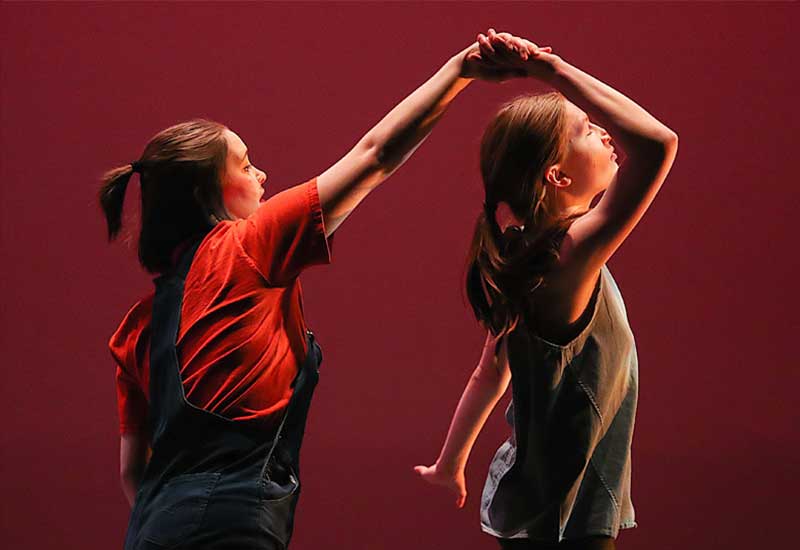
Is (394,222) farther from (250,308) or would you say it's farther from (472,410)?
(250,308)

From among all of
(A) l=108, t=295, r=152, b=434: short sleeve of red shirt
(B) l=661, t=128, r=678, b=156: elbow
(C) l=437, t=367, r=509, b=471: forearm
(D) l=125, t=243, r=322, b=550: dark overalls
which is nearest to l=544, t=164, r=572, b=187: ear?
(B) l=661, t=128, r=678, b=156: elbow

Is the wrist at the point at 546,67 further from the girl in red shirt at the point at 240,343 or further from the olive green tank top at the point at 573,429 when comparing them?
the olive green tank top at the point at 573,429

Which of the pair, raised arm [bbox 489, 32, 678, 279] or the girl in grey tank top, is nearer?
raised arm [bbox 489, 32, 678, 279]

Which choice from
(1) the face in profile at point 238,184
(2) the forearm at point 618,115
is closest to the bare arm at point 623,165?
(2) the forearm at point 618,115

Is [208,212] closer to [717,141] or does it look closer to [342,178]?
[342,178]

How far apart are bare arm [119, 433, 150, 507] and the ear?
78 centimetres

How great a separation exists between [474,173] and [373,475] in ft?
2.60

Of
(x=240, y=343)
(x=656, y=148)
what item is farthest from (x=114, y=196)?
(x=656, y=148)

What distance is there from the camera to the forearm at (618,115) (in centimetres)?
161

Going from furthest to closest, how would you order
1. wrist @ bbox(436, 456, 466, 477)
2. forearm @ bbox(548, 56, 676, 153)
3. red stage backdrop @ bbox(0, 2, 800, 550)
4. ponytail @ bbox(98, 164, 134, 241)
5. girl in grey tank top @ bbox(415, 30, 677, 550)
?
red stage backdrop @ bbox(0, 2, 800, 550) → wrist @ bbox(436, 456, 466, 477) → ponytail @ bbox(98, 164, 134, 241) → girl in grey tank top @ bbox(415, 30, 677, 550) → forearm @ bbox(548, 56, 676, 153)

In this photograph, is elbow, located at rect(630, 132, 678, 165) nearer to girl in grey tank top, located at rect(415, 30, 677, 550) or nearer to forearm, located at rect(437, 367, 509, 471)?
girl in grey tank top, located at rect(415, 30, 677, 550)

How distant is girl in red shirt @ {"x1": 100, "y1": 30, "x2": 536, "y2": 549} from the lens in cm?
163

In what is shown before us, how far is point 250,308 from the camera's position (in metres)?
1.67

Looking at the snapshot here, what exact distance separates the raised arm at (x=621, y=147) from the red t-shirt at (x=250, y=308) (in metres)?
0.37
